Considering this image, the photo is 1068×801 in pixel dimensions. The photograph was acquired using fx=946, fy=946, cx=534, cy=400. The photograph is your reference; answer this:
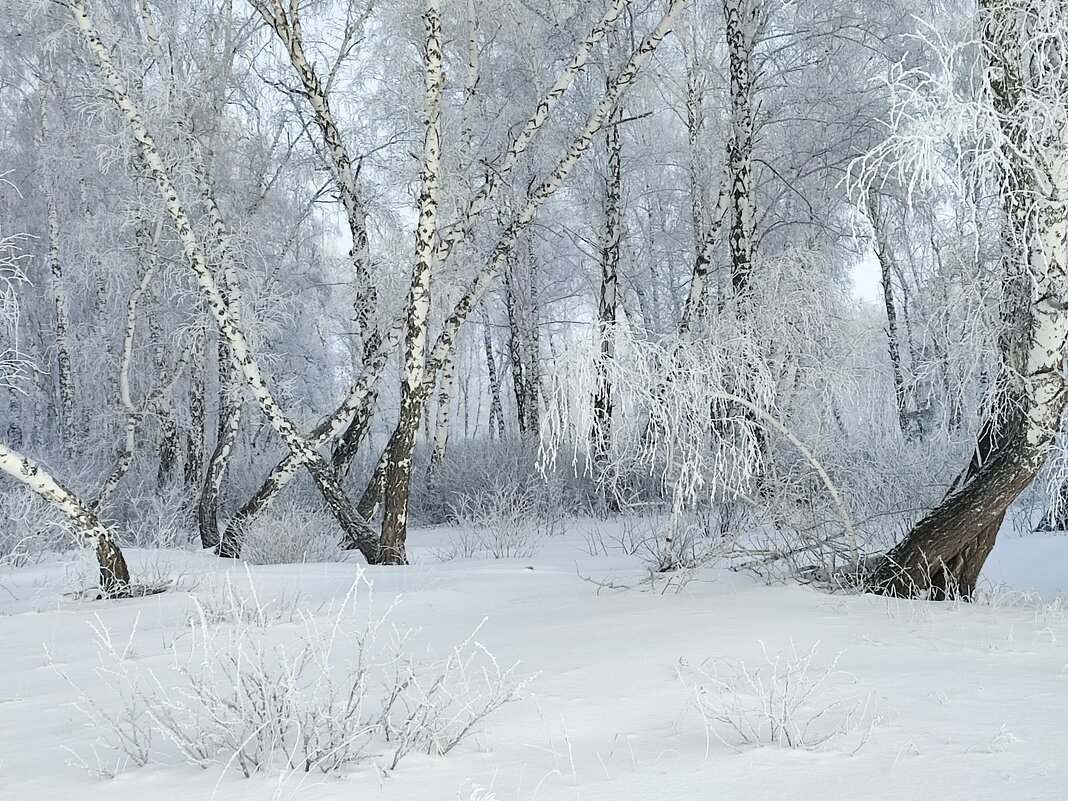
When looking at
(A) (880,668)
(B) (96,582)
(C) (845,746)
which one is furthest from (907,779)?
(B) (96,582)

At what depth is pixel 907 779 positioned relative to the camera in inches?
89.5

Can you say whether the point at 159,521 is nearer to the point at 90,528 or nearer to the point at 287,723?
the point at 90,528

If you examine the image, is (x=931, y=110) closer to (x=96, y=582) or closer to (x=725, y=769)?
(x=725, y=769)

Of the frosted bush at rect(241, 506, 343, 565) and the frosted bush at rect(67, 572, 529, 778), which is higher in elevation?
the frosted bush at rect(241, 506, 343, 565)

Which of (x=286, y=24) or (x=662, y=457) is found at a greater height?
(x=286, y=24)

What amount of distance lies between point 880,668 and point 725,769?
4.13ft

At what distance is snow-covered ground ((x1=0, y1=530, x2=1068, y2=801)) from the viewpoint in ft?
7.51

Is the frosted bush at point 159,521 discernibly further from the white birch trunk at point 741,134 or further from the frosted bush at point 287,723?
the frosted bush at point 287,723

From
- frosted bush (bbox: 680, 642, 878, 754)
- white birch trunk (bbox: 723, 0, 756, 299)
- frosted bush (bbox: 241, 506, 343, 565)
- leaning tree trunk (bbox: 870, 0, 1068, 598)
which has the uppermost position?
white birch trunk (bbox: 723, 0, 756, 299)

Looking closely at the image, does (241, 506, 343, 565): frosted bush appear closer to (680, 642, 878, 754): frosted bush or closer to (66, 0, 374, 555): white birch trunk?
(66, 0, 374, 555): white birch trunk

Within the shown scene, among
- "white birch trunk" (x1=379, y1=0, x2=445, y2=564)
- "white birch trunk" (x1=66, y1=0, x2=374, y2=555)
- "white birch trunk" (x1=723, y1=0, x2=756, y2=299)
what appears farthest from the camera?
"white birch trunk" (x1=723, y1=0, x2=756, y2=299)

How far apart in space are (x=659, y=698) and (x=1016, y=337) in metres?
3.35

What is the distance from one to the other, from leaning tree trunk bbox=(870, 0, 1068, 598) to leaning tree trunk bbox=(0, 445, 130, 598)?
465 cm

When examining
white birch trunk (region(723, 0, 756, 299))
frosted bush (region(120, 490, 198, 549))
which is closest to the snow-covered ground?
white birch trunk (region(723, 0, 756, 299))
